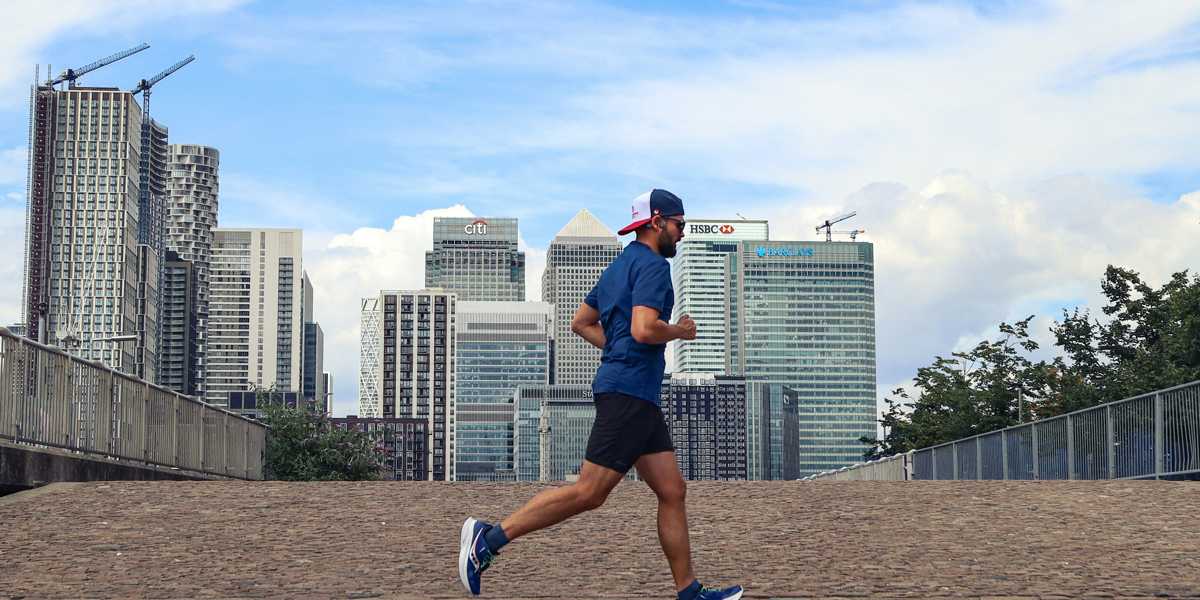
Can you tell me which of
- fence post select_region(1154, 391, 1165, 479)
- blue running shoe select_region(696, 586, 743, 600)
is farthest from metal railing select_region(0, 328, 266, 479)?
fence post select_region(1154, 391, 1165, 479)

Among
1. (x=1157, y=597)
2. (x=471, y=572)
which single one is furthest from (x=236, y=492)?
(x=1157, y=597)

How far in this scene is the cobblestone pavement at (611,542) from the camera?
7.95 meters

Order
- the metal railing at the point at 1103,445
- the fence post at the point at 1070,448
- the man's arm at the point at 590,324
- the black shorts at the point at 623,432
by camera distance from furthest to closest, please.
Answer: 1. the fence post at the point at 1070,448
2. the metal railing at the point at 1103,445
3. the man's arm at the point at 590,324
4. the black shorts at the point at 623,432

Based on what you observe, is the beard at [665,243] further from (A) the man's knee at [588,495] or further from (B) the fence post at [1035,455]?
(B) the fence post at [1035,455]

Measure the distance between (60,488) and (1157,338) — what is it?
164 ft

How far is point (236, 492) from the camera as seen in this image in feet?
40.3

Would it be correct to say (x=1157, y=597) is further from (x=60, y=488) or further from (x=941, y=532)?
(x=60, y=488)

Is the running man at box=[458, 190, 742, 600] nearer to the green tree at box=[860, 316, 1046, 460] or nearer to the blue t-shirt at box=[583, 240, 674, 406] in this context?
the blue t-shirt at box=[583, 240, 674, 406]

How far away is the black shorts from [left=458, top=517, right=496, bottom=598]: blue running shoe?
0.59m

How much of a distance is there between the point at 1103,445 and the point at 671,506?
50.6 ft

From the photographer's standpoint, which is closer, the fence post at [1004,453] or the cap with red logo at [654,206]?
the cap with red logo at [654,206]

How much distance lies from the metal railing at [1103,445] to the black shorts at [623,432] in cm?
1267

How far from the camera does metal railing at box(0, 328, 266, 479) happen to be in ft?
45.8

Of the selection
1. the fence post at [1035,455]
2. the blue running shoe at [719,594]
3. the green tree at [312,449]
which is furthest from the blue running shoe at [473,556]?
the green tree at [312,449]
